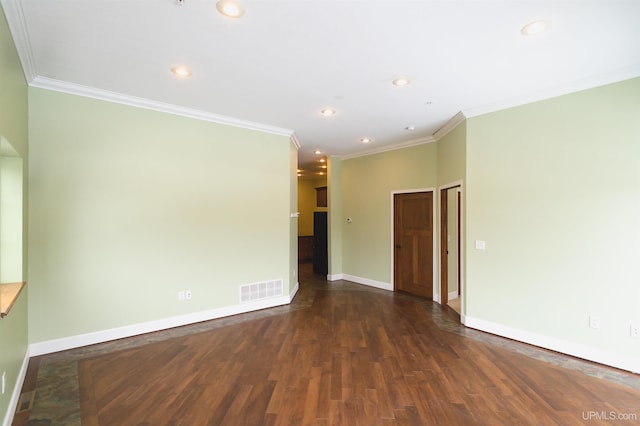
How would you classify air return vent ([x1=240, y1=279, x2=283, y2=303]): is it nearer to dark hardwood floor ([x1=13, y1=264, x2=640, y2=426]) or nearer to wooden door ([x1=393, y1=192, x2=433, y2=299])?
dark hardwood floor ([x1=13, y1=264, x2=640, y2=426])

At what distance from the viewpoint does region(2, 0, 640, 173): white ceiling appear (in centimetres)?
202

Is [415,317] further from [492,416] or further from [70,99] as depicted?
[70,99]

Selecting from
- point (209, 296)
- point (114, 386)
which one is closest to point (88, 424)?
point (114, 386)

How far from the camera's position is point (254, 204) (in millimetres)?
4641

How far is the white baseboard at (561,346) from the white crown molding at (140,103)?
4.16 m

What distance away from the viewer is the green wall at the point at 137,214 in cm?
310

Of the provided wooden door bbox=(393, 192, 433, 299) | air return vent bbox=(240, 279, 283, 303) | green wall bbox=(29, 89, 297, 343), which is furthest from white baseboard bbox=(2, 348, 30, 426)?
wooden door bbox=(393, 192, 433, 299)

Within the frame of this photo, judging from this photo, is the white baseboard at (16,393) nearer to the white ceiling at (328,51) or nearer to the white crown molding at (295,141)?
the white ceiling at (328,51)

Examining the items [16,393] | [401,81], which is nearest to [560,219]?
[401,81]

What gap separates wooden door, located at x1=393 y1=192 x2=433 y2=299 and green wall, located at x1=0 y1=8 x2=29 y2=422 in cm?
535

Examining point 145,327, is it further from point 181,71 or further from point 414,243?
point 414,243

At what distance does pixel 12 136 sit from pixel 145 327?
2.48 m

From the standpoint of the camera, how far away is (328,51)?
250cm

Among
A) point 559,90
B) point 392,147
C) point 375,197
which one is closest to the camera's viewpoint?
point 559,90
